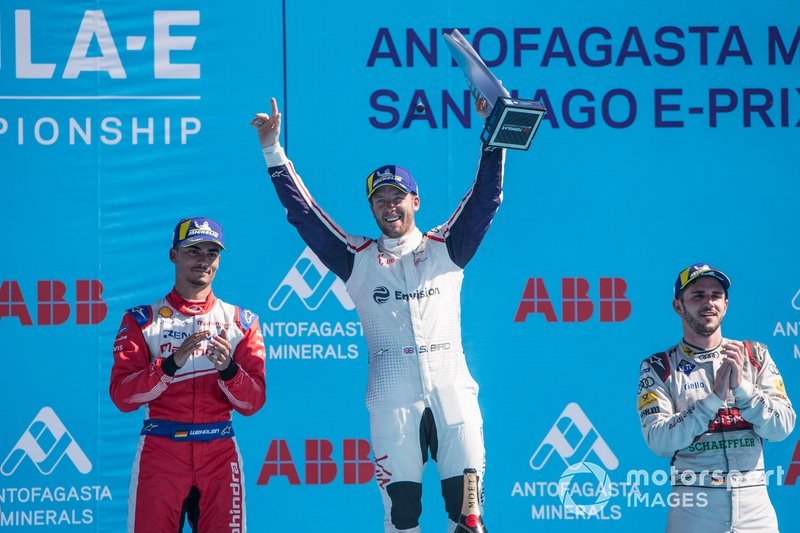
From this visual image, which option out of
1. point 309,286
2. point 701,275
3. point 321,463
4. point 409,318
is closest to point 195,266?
point 409,318

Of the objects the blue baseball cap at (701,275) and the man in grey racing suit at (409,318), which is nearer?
the man in grey racing suit at (409,318)

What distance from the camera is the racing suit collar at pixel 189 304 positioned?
3.98 m

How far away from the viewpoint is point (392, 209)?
12.8 feet

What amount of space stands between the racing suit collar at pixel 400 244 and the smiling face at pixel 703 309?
1.02m

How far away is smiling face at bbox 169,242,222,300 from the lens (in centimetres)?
398

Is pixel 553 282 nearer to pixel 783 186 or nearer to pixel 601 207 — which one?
pixel 601 207

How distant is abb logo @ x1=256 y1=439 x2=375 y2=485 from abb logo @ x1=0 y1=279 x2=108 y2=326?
1038mm

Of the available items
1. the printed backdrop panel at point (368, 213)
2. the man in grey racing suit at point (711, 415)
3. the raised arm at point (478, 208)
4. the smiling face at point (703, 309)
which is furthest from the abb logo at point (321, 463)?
the smiling face at point (703, 309)

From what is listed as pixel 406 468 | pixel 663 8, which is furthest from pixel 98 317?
pixel 663 8

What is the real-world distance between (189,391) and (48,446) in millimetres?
1350

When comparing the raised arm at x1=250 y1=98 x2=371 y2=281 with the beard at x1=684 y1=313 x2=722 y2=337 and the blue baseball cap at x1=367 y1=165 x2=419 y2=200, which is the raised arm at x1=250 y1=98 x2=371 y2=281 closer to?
the blue baseball cap at x1=367 y1=165 x2=419 y2=200

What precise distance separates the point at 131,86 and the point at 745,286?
3070 mm

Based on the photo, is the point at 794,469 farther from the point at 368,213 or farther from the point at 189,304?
the point at 189,304

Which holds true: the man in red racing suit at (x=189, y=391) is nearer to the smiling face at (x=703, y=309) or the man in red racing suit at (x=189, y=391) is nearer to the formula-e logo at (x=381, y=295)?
the formula-e logo at (x=381, y=295)
